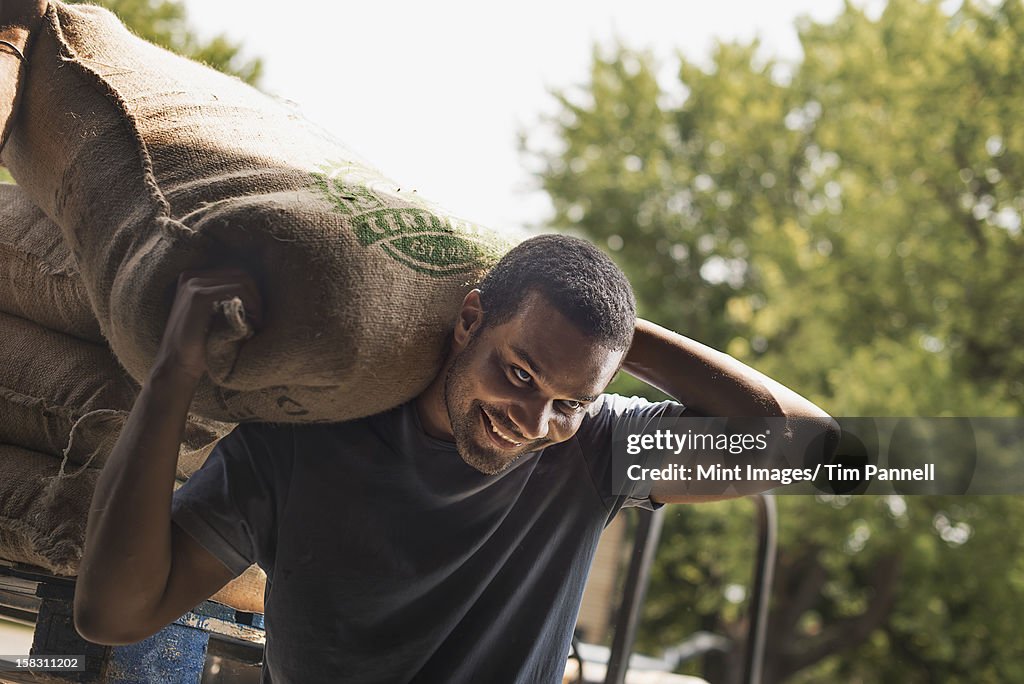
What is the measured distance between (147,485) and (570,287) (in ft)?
2.09

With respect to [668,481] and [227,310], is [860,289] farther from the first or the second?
[227,310]

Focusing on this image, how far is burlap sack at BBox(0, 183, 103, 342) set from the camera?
1.91 m

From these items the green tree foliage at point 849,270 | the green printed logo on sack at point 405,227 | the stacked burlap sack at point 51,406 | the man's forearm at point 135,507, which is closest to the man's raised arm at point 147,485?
the man's forearm at point 135,507

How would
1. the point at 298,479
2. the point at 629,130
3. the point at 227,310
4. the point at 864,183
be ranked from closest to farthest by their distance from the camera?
the point at 227,310
the point at 298,479
the point at 864,183
the point at 629,130

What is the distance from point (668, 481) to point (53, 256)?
50.3 inches

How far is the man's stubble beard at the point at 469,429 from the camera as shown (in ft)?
4.67

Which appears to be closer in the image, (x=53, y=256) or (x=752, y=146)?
(x=53, y=256)

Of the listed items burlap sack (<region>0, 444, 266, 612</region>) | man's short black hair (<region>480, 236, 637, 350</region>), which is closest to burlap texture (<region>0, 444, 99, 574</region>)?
burlap sack (<region>0, 444, 266, 612</region>)

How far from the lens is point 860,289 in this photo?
10.1 metres

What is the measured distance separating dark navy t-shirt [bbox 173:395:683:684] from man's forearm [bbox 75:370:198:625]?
0.12m

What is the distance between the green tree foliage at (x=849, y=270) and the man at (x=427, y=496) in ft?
25.6

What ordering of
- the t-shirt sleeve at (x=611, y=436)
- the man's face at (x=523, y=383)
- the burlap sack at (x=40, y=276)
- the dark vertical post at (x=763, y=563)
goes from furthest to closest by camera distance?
the dark vertical post at (x=763, y=563) < the burlap sack at (x=40, y=276) < the t-shirt sleeve at (x=611, y=436) < the man's face at (x=523, y=383)

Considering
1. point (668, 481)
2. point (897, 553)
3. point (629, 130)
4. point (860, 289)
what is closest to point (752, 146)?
point (629, 130)

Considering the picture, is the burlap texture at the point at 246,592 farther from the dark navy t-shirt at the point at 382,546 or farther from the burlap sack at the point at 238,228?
the burlap sack at the point at 238,228
